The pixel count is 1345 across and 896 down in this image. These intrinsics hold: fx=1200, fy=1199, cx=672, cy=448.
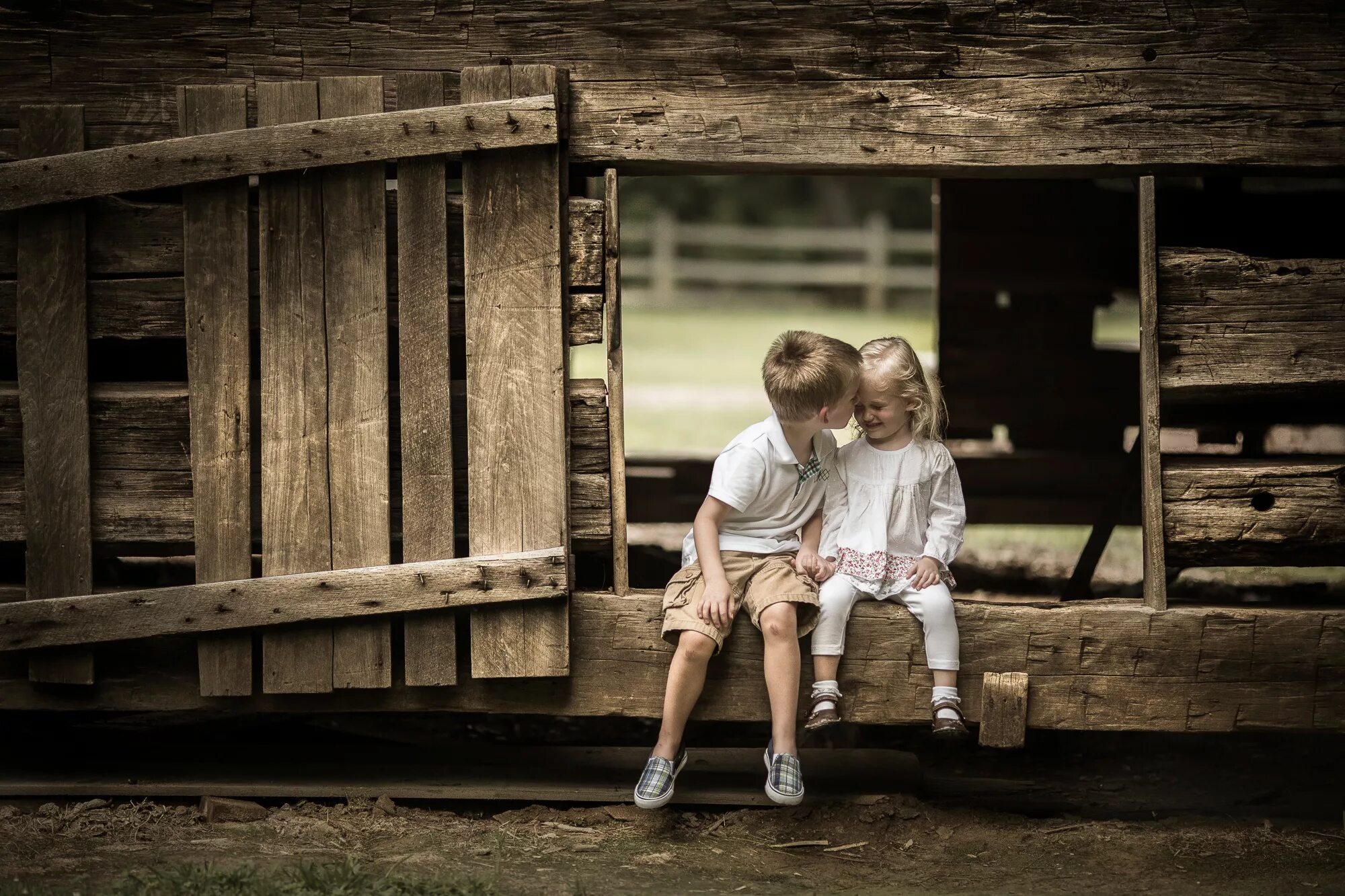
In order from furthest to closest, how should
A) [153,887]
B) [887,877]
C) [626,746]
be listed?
[626,746]
[887,877]
[153,887]

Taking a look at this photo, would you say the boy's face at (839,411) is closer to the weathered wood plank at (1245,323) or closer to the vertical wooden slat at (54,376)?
the weathered wood plank at (1245,323)

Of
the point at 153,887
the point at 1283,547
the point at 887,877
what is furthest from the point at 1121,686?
the point at 153,887

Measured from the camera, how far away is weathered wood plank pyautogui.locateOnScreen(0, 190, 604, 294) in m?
3.59

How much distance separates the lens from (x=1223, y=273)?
143 inches

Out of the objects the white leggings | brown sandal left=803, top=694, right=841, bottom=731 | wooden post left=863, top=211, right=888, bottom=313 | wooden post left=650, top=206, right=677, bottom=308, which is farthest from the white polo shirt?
wooden post left=650, top=206, right=677, bottom=308

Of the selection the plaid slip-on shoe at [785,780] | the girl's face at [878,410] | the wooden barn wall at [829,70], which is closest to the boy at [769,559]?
the plaid slip-on shoe at [785,780]

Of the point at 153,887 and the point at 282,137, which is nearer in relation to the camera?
the point at 153,887

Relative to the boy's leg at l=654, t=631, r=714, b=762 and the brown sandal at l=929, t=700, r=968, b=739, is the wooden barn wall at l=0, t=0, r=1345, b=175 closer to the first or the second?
the boy's leg at l=654, t=631, r=714, b=762

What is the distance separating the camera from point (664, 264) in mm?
21469

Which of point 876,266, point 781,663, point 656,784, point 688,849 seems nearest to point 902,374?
point 781,663

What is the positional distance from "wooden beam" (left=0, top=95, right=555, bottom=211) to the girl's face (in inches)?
47.3

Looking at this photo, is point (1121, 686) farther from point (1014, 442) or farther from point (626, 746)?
point (1014, 442)

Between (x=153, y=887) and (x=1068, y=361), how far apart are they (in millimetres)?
5117

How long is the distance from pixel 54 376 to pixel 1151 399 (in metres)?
3.28
